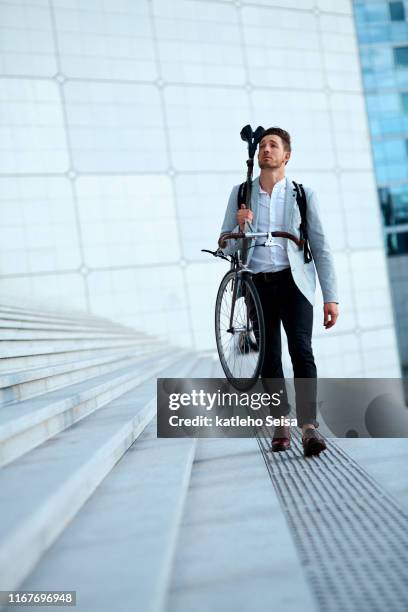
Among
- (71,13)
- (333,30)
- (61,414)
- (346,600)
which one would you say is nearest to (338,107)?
(333,30)

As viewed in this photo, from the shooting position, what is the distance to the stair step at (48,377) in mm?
2424

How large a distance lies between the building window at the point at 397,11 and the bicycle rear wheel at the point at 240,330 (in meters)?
16.0

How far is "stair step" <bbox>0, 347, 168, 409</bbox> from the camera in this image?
95.4 inches

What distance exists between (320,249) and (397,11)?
53.6ft

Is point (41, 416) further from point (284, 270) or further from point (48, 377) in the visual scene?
point (284, 270)

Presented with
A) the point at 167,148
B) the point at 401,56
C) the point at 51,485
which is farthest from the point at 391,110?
the point at 51,485

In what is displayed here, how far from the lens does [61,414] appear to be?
2398 mm

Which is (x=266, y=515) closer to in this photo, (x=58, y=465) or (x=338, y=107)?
(x=58, y=465)

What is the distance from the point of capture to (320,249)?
8.72 feet

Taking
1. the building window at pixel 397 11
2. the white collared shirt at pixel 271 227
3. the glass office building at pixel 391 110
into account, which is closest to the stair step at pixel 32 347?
the white collared shirt at pixel 271 227

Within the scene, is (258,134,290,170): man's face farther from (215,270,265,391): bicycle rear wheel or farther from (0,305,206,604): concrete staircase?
(0,305,206,604): concrete staircase

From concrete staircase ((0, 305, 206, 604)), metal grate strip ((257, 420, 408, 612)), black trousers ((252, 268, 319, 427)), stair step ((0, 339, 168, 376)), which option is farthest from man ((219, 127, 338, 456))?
stair step ((0, 339, 168, 376))

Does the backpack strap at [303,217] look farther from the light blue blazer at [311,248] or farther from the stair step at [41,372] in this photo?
the stair step at [41,372]

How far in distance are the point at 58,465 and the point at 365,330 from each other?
1193cm
